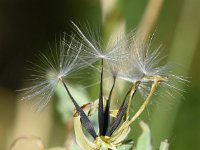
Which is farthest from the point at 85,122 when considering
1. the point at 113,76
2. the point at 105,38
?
the point at 105,38

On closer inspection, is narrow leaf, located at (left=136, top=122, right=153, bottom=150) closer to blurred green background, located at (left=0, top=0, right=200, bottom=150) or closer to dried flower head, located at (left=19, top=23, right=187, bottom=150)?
dried flower head, located at (left=19, top=23, right=187, bottom=150)

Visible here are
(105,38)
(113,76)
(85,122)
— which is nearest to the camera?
(85,122)

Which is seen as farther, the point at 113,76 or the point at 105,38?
the point at 105,38

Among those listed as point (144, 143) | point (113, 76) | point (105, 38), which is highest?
point (105, 38)

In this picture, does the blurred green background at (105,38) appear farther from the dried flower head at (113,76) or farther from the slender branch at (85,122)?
the slender branch at (85,122)

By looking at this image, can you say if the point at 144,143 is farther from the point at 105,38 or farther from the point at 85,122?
the point at 105,38

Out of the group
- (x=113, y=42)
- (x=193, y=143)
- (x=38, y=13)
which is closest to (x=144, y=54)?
(x=113, y=42)

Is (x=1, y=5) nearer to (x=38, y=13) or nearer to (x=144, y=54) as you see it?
(x=38, y=13)

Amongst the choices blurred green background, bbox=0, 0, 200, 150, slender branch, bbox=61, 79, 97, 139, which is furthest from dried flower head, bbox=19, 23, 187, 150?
blurred green background, bbox=0, 0, 200, 150

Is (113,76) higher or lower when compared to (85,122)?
higher
